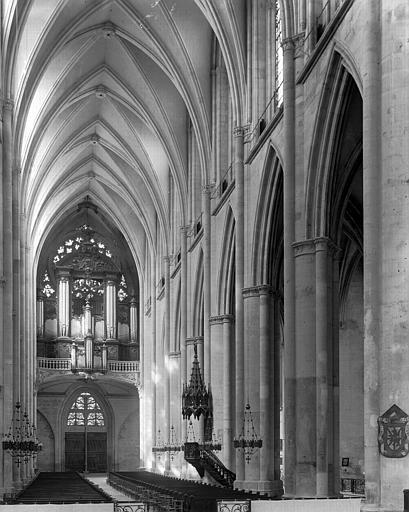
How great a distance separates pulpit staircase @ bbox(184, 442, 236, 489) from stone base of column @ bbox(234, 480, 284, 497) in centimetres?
305

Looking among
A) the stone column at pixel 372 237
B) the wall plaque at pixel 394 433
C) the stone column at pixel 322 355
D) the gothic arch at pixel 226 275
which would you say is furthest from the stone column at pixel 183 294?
the wall plaque at pixel 394 433

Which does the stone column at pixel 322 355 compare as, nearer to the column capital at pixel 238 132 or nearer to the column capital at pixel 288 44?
the column capital at pixel 288 44

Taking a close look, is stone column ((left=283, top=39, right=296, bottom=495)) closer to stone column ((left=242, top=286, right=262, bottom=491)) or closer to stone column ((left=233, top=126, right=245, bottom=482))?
stone column ((left=242, top=286, right=262, bottom=491))

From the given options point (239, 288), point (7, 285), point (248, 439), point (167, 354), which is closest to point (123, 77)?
A: point (167, 354)

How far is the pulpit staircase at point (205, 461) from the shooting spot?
3159cm

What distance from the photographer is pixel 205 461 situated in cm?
3312

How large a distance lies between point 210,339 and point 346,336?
624 cm

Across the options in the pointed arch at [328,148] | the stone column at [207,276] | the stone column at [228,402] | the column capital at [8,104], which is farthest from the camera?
the stone column at [207,276]

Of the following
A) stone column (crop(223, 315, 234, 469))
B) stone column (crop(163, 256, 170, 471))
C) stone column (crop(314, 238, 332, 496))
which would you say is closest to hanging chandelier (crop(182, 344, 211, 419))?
stone column (crop(223, 315, 234, 469))

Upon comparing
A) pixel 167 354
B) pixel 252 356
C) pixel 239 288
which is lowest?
pixel 167 354

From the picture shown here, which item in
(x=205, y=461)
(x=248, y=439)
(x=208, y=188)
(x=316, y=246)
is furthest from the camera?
(x=208, y=188)

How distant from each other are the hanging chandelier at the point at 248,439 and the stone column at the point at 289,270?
4.68 meters

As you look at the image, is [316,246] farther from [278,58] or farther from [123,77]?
[123,77]

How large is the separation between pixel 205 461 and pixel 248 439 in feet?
17.9
